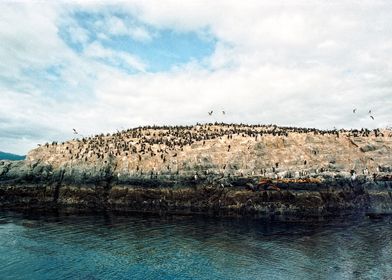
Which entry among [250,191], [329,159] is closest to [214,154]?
[250,191]

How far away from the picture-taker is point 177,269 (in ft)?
138

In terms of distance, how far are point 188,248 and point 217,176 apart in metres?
33.8

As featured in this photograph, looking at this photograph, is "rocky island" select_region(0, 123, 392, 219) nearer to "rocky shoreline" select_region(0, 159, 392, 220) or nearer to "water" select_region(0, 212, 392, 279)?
"rocky shoreline" select_region(0, 159, 392, 220)

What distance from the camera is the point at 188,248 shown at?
164ft

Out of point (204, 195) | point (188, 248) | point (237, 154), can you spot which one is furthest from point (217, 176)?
point (188, 248)

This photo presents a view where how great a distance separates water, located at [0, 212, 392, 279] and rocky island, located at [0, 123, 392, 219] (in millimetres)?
10335

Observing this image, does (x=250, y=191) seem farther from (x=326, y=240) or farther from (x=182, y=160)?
(x=326, y=240)

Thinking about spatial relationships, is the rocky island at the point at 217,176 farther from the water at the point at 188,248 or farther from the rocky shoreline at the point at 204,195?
the water at the point at 188,248

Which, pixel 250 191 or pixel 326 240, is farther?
pixel 250 191

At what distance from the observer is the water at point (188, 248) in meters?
40.9

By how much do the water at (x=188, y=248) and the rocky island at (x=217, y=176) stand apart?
33.9 ft

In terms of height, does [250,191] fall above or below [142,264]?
above

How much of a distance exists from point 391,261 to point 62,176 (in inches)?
2740

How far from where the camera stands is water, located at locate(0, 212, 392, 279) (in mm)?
40875
